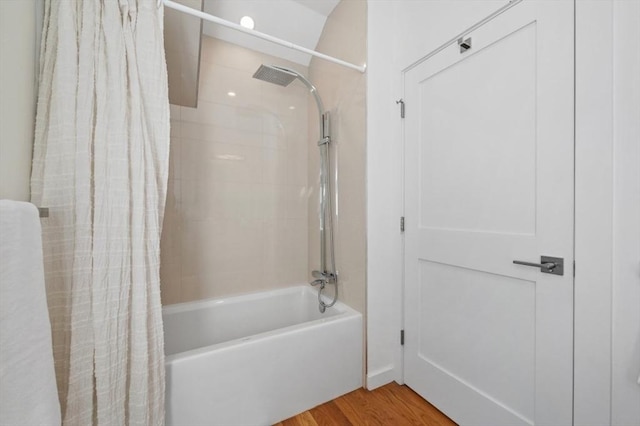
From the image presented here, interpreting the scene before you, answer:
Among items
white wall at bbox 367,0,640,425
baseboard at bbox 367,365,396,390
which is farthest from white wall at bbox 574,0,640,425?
baseboard at bbox 367,365,396,390

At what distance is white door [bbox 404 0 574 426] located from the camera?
1030 mm

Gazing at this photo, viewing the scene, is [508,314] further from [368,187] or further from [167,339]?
[167,339]

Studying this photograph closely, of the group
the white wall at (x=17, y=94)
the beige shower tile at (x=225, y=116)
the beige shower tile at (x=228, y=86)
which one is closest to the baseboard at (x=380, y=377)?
the white wall at (x=17, y=94)

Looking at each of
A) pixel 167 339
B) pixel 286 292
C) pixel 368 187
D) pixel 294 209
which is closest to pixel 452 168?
pixel 368 187

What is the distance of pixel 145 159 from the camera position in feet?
3.34

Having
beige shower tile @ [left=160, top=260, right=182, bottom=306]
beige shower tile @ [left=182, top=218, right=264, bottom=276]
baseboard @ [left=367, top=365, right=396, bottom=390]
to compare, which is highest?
beige shower tile @ [left=182, top=218, right=264, bottom=276]

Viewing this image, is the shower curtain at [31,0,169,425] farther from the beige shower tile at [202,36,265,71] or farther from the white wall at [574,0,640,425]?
the white wall at [574,0,640,425]

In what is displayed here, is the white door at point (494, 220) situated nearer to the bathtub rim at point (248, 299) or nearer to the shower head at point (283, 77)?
the bathtub rim at point (248, 299)

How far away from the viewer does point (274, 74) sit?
68.6 inches

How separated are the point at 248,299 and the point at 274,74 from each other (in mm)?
1607

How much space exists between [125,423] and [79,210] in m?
0.77

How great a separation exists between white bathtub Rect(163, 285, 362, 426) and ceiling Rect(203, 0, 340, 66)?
2.00 m

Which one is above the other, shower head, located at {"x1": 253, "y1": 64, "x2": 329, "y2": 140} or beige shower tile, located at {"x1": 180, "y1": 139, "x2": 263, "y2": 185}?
shower head, located at {"x1": 253, "y1": 64, "x2": 329, "y2": 140}

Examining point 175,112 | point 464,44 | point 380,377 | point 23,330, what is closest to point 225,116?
point 175,112
